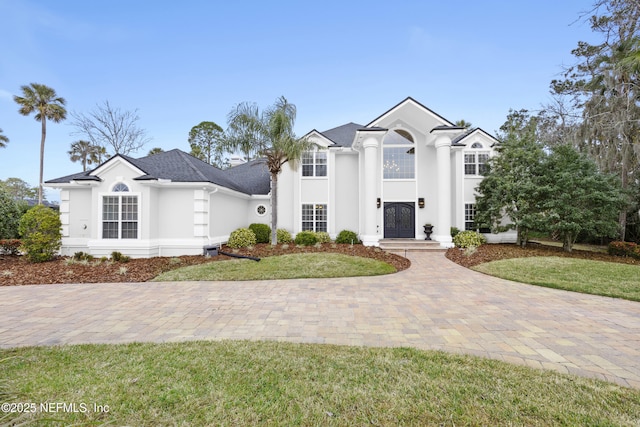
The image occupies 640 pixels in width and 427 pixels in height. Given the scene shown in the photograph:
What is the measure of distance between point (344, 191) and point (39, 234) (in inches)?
543

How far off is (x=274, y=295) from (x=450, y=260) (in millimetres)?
7932

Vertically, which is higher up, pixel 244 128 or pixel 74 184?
pixel 244 128

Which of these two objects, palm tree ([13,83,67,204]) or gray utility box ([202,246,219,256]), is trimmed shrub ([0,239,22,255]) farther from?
palm tree ([13,83,67,204])

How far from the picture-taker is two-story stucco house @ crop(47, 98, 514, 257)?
11.7 m

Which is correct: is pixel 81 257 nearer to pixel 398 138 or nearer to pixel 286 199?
pixel 286 199

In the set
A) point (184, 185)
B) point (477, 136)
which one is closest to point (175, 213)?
point (184, 185)

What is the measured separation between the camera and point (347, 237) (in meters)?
14.5

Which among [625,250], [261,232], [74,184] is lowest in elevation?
[625,250]

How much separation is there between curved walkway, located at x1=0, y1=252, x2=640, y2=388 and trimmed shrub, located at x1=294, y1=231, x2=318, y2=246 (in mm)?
6559

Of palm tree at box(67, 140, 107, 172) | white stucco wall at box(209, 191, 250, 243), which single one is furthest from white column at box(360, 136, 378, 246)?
palm tree at box(67, 140, 107, 172)

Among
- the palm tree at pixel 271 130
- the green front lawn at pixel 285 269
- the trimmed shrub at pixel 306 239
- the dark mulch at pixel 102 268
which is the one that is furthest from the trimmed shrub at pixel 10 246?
the trimmed shrub at pixel 306 239

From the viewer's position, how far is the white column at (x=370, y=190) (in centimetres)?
1384

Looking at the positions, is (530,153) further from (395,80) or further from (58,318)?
(58,318)

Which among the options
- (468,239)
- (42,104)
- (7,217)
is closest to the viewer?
(7,217)
